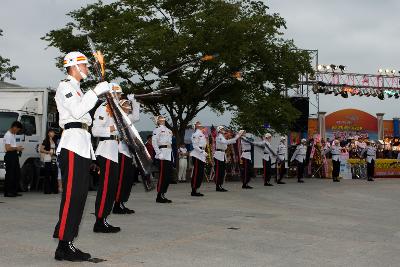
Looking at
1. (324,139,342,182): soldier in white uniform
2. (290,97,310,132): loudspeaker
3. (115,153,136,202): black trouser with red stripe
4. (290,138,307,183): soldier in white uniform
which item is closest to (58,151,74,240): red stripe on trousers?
(115,153,136,202): black trouser with red stripe

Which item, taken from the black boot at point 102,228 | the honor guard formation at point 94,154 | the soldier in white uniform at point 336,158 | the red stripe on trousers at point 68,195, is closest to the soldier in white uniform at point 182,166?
the soldier in white uniform at point 336,158

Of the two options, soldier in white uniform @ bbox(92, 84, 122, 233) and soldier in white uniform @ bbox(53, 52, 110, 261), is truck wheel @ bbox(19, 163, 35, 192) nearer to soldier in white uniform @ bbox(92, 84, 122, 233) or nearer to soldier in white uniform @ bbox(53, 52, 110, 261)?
soldier in white uniform @ bbox(92, 84, 122, 233)

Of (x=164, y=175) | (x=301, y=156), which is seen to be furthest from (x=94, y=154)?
(x=301, y=156)

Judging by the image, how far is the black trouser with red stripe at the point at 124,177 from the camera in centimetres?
994

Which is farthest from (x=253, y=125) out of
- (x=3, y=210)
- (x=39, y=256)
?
(x=39, y=256)

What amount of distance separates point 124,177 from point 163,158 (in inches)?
101

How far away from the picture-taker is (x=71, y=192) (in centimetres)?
603

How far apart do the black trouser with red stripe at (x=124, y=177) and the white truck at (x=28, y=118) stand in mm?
5917

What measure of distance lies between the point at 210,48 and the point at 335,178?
7.57 m

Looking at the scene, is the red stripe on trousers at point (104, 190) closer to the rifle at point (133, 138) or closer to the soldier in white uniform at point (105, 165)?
the soldier in white uniform at point (105, 165)

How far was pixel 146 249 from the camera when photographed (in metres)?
6.77

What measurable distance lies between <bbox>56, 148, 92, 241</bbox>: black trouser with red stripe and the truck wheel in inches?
403

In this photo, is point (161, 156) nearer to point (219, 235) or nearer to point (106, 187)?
point (106, 187)

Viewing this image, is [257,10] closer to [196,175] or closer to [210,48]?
[210,48]
